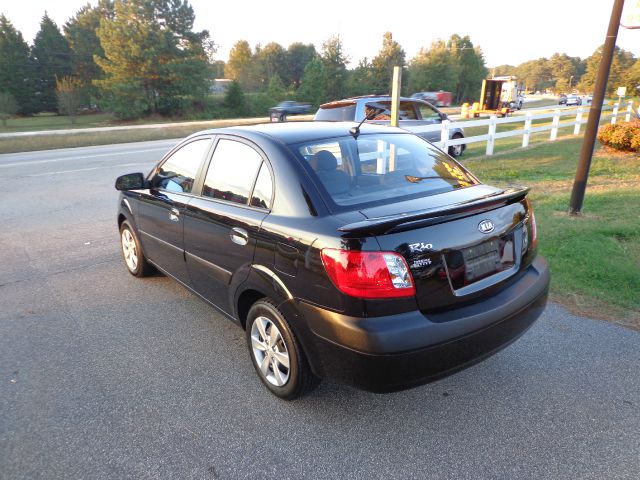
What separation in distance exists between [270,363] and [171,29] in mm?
52563

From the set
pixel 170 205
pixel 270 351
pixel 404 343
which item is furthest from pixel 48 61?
pixel 404 343

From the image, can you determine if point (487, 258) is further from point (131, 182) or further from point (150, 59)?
point (150, 59)

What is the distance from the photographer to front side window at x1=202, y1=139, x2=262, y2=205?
312 centimetres

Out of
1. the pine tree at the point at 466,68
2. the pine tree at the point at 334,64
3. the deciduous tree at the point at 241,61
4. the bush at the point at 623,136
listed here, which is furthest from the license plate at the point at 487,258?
the pine tree at the point at 466,68

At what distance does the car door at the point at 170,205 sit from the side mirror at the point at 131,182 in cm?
9

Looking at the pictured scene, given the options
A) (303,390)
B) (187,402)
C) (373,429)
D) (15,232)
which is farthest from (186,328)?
(15,232)

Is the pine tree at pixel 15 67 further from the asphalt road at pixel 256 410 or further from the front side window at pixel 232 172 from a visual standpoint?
the front side window at pixel 232 172

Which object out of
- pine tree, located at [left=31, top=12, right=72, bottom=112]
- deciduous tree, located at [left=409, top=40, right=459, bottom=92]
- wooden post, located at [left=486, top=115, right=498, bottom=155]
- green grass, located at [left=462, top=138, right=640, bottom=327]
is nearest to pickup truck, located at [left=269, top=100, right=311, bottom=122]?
wooden post, located at [left=486, top=115, right=498, bottom=155]

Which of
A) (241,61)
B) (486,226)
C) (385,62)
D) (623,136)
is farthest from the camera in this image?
(241,61)

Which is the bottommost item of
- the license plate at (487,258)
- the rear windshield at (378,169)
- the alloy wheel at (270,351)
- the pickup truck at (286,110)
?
the pickup truck at (286,110)

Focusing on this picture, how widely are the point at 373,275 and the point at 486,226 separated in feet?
2.59

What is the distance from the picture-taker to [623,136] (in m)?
11.7

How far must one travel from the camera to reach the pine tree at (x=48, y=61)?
55.8 meters

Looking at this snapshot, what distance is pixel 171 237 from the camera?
3928 millimetres
